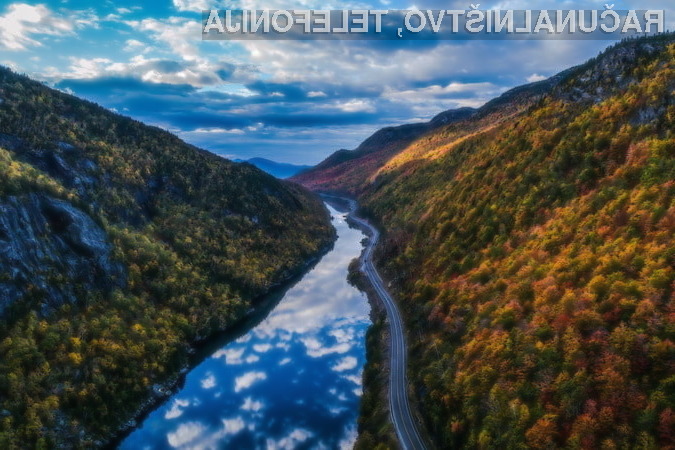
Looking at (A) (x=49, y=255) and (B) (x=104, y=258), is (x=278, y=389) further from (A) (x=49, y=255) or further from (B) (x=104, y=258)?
(A) (x=49, y=255)

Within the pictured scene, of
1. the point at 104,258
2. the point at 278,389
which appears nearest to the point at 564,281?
the point at 278,389

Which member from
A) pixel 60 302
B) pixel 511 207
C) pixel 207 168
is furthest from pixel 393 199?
pixel 60 302

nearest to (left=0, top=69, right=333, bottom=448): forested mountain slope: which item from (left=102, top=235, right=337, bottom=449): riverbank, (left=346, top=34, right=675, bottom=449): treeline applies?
(left=102, top=235, right=337, bottom=449): riverbank

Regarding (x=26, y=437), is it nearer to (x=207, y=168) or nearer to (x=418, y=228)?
(x=418, y=228)

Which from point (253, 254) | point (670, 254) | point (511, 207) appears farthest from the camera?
point (253, 254)

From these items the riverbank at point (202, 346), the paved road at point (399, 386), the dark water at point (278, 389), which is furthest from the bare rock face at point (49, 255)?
the paved road at point (399, 386)

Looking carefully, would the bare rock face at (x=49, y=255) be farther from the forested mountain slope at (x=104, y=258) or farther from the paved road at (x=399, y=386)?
the paved road at (x=399, y=386)
